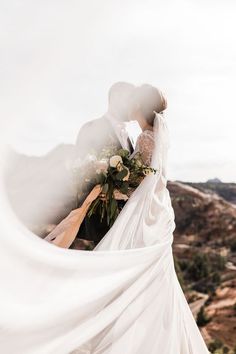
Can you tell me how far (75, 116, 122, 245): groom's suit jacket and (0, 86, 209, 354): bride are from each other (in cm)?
21

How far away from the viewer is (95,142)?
401cm

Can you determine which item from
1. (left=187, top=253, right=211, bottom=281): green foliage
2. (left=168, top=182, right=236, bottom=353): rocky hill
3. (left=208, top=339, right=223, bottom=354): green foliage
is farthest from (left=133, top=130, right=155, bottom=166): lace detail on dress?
(left=187, top=253, right=211, bottom=281): green foliage

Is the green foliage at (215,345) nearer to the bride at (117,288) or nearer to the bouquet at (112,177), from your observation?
the bride at (117,288)

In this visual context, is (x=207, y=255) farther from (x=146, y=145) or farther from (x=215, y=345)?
(x=146, y=145)

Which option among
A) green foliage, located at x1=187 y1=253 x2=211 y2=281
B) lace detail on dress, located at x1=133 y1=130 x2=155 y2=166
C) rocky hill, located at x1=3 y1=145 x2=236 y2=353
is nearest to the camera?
lace detail on dress, located at x1=133 y1=130 x2=155 y2=166

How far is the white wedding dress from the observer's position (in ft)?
9.19

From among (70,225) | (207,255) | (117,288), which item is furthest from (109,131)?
(207,255)

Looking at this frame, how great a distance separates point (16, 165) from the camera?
3213mm

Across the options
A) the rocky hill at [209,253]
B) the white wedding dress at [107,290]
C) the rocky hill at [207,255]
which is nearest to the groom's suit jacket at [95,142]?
the white wedding dress at [107,290]

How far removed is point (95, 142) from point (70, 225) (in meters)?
0.69

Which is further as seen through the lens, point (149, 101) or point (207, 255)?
point (207, 255)

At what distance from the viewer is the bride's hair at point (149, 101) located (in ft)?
13.1

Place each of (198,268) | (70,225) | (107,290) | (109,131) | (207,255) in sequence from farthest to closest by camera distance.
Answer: (207,255), (198,268), (109,131), (70,225), (107,290)

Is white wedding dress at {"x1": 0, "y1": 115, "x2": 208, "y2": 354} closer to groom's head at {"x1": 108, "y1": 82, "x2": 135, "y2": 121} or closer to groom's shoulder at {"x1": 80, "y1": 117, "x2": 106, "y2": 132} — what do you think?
groom's head at {"x1": 108, "y1": 82, "x2": 135, "y2": 121}
